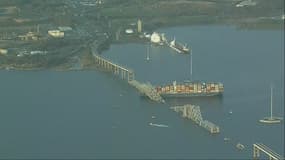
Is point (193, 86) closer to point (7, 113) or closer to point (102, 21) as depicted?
point (7, 113)

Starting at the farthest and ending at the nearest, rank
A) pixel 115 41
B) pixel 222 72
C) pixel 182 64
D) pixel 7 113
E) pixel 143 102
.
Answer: pixel 115 41 < pixel 182 64 < pixel 222 72 < pixel 143 102 < pixel 7 113

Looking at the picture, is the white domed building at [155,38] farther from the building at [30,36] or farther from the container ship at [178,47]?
the building at [30,36]

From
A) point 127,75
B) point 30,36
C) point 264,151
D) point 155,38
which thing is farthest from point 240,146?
point 30,36

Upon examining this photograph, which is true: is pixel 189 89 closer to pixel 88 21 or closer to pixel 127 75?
pixel 127 75

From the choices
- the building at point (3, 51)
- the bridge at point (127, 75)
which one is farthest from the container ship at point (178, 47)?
the building at point (3, 51)

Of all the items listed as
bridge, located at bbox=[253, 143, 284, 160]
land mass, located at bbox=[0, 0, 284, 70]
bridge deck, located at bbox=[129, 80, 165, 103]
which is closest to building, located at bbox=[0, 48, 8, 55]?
land mass, located at bbox=[0, 0, 284, 70]

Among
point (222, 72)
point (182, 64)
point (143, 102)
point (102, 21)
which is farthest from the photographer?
point (102, 21)

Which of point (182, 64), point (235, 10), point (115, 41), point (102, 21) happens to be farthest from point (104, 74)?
point (235, 10)

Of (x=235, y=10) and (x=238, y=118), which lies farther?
(x=235, y=10)
